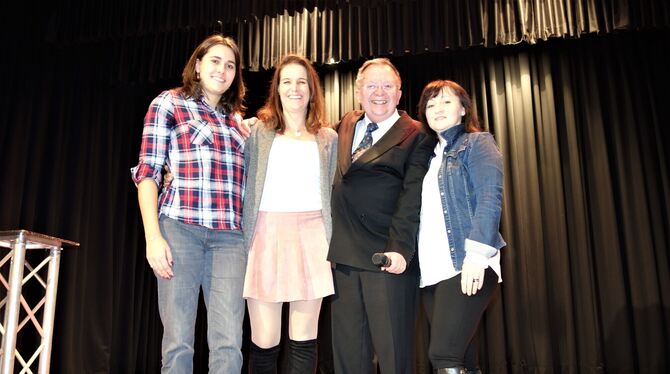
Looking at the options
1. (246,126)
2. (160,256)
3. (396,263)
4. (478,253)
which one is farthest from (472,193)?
(160,256)

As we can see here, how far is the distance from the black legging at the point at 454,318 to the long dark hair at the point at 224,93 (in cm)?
105

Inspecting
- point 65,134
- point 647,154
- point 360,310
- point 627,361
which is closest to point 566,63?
point 647,154

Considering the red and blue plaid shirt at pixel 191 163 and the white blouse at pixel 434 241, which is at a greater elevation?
the red and blue plaid shirt at pixel 191 163

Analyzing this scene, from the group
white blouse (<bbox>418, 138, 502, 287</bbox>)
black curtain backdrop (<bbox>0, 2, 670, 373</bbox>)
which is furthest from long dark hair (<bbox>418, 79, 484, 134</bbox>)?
black curtain backdrop (<bbox>0, 2, 670, 373</bbox>)

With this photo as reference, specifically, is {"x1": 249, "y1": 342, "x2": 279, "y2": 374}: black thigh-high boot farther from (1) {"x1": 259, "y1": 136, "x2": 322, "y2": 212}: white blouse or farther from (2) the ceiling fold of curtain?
(2) the ceiling fold of curtain

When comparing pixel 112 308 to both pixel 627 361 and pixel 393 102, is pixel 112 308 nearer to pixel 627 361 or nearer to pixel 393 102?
pixel 393 102

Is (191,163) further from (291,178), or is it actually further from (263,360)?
(263,360)

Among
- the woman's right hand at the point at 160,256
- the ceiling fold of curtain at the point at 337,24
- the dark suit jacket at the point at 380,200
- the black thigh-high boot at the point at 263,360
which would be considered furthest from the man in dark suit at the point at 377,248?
the ceiling fold of curtain at the point at 337,24

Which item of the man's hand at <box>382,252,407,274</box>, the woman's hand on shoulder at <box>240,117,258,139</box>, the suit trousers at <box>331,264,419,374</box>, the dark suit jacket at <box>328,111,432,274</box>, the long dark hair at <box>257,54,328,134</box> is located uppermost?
the long dark hair at <box>257,54,328,134</box>

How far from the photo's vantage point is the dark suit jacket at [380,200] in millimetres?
1934

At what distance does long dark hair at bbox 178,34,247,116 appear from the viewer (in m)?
2.10

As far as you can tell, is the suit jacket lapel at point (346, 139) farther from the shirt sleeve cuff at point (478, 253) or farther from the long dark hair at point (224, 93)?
the shirt sleeve cuff at point (478, 253)

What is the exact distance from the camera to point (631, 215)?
4.40 meters

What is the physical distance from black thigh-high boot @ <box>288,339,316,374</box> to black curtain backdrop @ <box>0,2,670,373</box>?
2785mm
